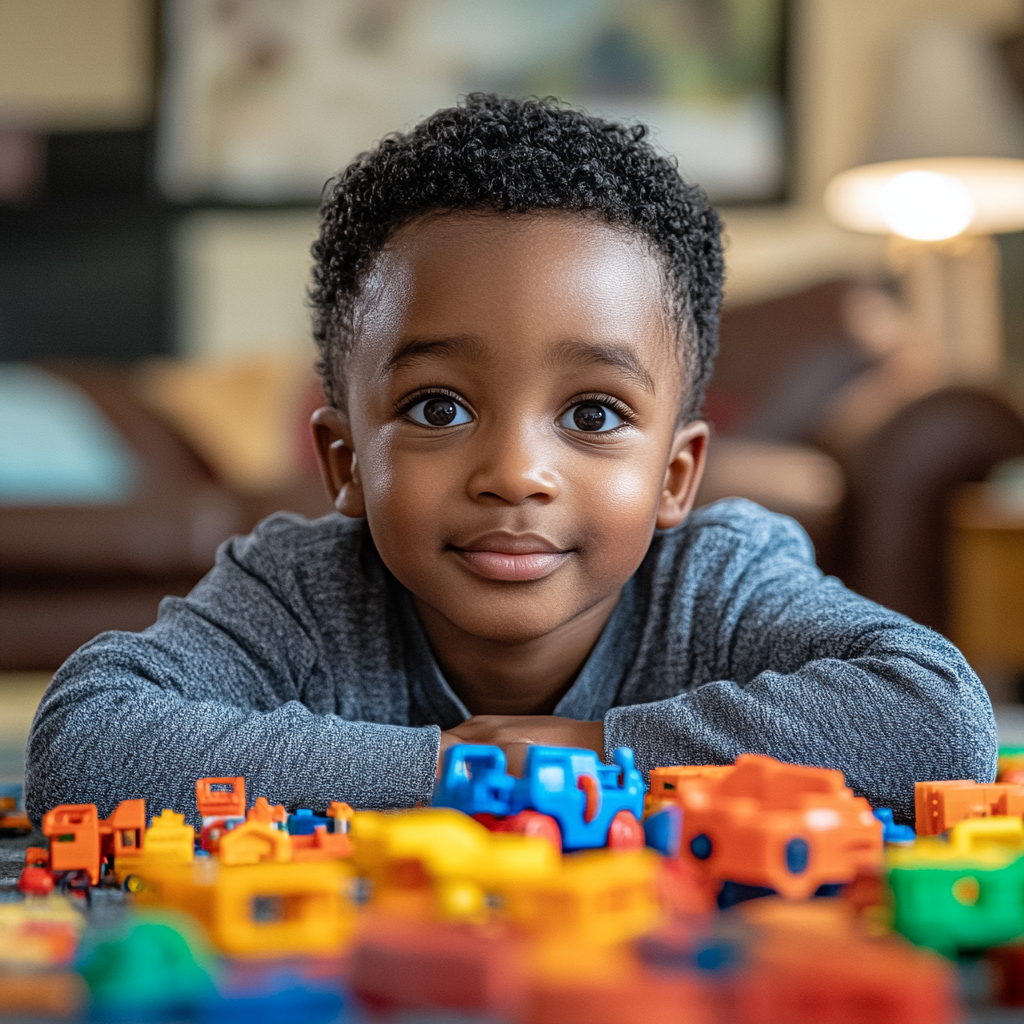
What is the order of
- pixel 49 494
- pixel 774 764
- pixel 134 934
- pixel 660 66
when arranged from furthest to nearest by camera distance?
pixel 660 66, pixel 49 494, pixel 774 764, pixel 134 934

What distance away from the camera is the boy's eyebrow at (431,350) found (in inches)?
34.2

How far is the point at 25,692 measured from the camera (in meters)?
3.11

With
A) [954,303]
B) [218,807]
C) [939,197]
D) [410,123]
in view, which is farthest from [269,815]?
[410,123]

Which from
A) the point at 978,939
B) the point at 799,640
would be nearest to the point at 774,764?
the point at 978,939

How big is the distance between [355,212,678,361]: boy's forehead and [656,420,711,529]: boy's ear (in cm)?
13

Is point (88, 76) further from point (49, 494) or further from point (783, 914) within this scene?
point (783, 914)

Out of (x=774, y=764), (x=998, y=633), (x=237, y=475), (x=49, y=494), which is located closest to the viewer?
(x=774, y=764)

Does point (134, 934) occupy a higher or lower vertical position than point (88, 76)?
lower

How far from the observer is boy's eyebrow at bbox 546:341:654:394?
87 cm

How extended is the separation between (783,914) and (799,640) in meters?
0.52

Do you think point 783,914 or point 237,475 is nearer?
point 783,914

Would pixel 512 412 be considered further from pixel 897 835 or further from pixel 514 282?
pixel 897 835

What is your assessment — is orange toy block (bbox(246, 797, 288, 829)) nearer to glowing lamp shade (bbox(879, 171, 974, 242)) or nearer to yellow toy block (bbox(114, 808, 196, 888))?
yellow toy block (bbox(114, 808, 196, 888))

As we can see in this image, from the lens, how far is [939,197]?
3055 mm
